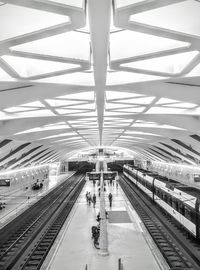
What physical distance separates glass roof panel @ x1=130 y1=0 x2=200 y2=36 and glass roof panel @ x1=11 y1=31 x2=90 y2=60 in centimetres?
158

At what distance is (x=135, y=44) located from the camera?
218 inches

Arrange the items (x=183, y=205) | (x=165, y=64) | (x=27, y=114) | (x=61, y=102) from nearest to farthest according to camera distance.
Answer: (x=165, y=64)
(x=61, y=102)
(x=27, y=114)
(x=183, y=205)

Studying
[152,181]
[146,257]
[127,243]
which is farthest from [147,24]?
[152,181]

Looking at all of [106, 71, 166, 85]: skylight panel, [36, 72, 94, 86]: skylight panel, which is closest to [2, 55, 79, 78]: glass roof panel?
[36, 72, 94, 86]: skylight panel

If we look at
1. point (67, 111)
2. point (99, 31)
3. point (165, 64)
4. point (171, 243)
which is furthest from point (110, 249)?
point (99, 31)

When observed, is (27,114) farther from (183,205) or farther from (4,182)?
(4,182)

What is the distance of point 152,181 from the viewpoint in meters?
23.7

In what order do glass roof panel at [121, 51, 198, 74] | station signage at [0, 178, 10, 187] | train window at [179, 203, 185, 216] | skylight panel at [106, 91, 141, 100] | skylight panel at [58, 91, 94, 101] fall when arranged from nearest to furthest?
glass roof panel at [121, 51, 198, 74] < skylight panel at [58, 91, 94, 101] < skylight panel at [106, 91, 141, 100] < train window at [179, 203, 185, 216] < station signage at [0, 178, 10, 187]

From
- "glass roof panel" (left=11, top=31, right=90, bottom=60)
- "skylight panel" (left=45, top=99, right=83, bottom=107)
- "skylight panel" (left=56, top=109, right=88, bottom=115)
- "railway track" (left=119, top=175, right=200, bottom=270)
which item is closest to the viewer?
"glass roof panel" (left=11, top=31, right=90, bottom=60)

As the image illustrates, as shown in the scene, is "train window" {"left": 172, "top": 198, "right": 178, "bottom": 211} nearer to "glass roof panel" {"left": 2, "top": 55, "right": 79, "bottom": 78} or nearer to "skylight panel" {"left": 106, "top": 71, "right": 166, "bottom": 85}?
"skylight panel" {"left": 106, "top": 71, "right": 166, "bottom": 85}

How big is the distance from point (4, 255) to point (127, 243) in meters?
6.72

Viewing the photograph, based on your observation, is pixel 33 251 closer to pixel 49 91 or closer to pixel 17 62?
pixel 49 91

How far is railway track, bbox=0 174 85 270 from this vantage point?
1180 centimetres

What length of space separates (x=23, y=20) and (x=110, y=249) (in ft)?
37.5
